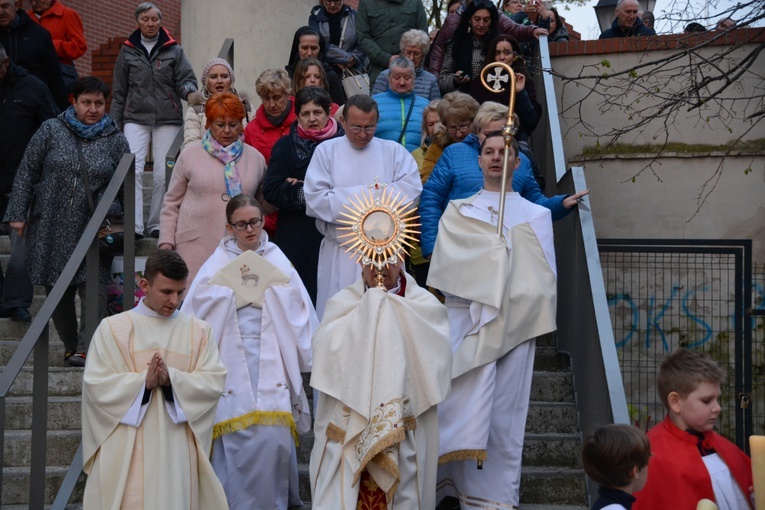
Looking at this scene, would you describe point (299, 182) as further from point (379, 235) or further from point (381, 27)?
point (381, 27)

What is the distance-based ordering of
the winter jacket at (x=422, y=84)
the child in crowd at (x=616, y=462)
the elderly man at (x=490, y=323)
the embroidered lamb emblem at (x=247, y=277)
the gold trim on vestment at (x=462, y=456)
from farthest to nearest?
the winter jacket at (x=422, y=84) → the embroidered lamb emblem at (x=247, y=277) → the elderly man at (x=490, y=323) → the gold trim on vestment at (x=462, y=456) → the child in crowd at (x=616, y=462)

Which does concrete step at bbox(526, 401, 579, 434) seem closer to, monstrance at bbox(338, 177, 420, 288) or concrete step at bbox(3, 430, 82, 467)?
monstrance at bbox(338, 177, 420, 288)

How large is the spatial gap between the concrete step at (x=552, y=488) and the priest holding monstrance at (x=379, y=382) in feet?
3.27

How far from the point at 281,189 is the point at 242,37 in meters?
4.28

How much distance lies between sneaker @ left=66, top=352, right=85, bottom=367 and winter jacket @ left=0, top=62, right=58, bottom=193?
2.01 metres

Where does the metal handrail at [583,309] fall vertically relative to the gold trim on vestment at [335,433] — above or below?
above

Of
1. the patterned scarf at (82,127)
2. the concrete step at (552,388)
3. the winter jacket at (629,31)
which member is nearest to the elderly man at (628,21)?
the winter jacket at (629,31)

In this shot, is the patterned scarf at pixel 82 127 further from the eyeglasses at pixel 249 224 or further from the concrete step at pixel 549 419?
the concrete step at pixel 549 419

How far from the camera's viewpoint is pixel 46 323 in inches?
255

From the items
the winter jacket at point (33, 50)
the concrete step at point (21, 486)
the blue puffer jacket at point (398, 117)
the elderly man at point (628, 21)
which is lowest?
the concrete step at point (21, 486)

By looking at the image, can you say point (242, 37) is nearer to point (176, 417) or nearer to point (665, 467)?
point (176, 417)

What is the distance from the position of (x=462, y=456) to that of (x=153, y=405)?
1.64 m

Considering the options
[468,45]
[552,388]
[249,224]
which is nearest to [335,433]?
[249,224]

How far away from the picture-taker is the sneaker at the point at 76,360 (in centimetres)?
804
